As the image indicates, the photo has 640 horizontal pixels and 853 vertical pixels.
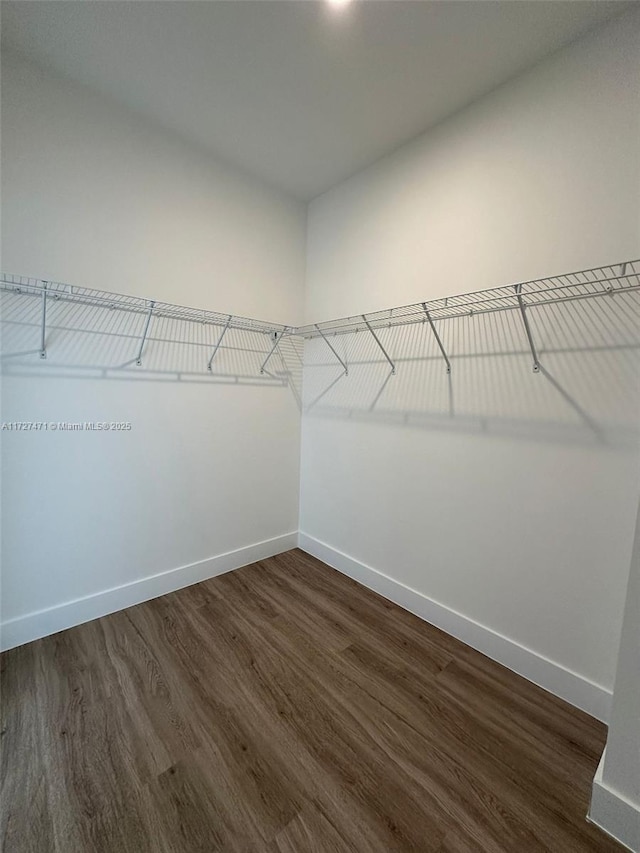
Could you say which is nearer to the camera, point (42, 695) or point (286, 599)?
point (42, 695)

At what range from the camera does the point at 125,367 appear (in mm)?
1949

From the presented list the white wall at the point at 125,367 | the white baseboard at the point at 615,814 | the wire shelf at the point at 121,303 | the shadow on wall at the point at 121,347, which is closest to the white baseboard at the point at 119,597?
the white wall at the point at 125,367

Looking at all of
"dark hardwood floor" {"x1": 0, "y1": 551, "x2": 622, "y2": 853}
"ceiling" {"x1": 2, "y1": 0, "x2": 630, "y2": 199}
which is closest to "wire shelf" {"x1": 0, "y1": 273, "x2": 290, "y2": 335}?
"ceiling" {"x1": 2, "y1": 0, "x2": 630, "y2": 199}

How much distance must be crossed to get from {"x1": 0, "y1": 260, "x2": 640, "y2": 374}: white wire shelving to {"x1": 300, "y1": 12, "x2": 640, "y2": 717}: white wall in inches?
2.4

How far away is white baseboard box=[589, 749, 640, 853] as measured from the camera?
100 centimetres

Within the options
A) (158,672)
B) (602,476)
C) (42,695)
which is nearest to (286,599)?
(158,672)

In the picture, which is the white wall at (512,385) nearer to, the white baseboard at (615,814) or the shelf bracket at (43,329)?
the white baseboard at (615,814)

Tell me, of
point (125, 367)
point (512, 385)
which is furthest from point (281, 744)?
point (125, 367)

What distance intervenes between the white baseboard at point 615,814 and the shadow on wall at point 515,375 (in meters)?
1.10

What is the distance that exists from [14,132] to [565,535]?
3018mm

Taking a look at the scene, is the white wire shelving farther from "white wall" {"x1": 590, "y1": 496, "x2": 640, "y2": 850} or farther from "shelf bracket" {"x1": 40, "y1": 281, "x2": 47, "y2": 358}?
"white wall" {"x1": 590, "y1": 496, "x2": 640, "y2": 850}

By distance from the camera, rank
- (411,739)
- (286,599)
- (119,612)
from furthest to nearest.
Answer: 1. (286,599)
2. (119,612)
3. (411,739)

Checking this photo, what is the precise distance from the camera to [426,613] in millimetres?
1996

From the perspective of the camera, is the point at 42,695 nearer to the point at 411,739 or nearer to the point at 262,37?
the point at 411,739
